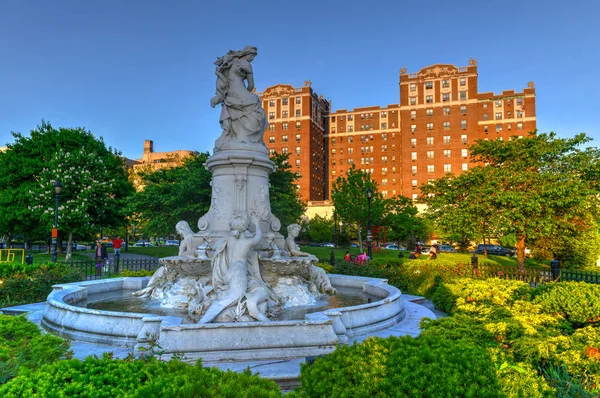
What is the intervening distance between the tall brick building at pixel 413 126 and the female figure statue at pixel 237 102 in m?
66.6

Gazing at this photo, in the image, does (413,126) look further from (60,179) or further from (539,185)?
(60,179)

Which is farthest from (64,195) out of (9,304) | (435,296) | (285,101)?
(285,101)

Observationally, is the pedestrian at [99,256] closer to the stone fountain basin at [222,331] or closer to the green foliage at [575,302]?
the stone fountain basin at [222,331]

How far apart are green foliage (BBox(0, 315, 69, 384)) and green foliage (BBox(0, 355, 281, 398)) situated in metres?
0.58

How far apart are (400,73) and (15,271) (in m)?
81.5

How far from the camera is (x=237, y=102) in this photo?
12453 mm

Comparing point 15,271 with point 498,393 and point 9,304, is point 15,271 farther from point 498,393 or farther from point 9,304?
point 498,393

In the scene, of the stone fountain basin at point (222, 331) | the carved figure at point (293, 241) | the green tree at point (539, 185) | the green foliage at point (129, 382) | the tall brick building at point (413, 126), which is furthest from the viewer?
the tall brick building at point (413, 126)

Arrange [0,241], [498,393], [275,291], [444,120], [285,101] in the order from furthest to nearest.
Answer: [285,101], [444,120], [0,241], [275,291], [498,393]

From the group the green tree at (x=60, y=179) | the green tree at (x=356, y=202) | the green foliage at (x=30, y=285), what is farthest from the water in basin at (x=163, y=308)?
the green tree at (x=356, y=202)

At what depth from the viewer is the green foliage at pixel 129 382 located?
3107 millimetres

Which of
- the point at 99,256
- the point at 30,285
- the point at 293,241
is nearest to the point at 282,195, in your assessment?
the point at 99,256

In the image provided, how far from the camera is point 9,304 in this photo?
37.8 ft

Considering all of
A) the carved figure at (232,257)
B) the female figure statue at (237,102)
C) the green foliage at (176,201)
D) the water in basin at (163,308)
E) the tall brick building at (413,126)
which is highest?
the tall brick building at (413,126)
